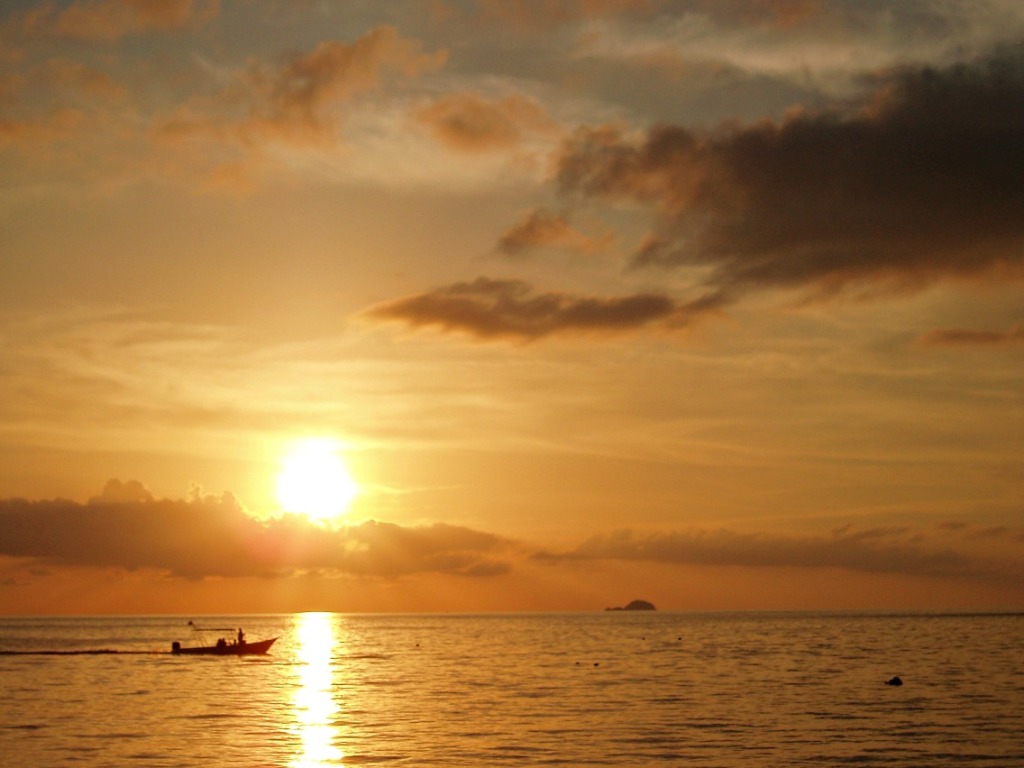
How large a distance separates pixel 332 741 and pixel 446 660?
95.1m

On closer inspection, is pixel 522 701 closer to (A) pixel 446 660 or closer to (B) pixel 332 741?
(B) pixel 332 741

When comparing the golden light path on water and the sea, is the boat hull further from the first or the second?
the golden light path on water

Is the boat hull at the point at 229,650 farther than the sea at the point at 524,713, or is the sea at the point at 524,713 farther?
the boat hull at the point at 229,650

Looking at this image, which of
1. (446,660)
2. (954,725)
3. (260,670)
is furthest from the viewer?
(446,660)

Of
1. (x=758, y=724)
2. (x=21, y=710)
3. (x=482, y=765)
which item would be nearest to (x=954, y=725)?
(x=758, y=724)

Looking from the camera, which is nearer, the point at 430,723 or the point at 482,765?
the point at 482,765

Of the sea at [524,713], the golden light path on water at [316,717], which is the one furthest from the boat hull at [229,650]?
the golden light path on water at [316,717]

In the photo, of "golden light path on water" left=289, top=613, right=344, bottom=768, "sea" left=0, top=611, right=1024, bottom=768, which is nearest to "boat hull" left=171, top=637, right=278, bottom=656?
"sea" left=0, top=611, right=1024, bottom=768

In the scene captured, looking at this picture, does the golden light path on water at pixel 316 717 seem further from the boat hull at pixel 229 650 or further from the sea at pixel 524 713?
the boat hull at pixel 229 650

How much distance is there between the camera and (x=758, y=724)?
71938 millimetres

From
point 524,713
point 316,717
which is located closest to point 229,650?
point 316,717

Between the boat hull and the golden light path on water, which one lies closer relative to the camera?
the golden light path on water

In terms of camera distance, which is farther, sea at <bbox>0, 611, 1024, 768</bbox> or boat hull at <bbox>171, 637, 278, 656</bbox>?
boat hull at <bbox>171, 637, 278, 656</bbox>

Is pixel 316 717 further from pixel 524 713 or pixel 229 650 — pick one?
pixel 229 650
